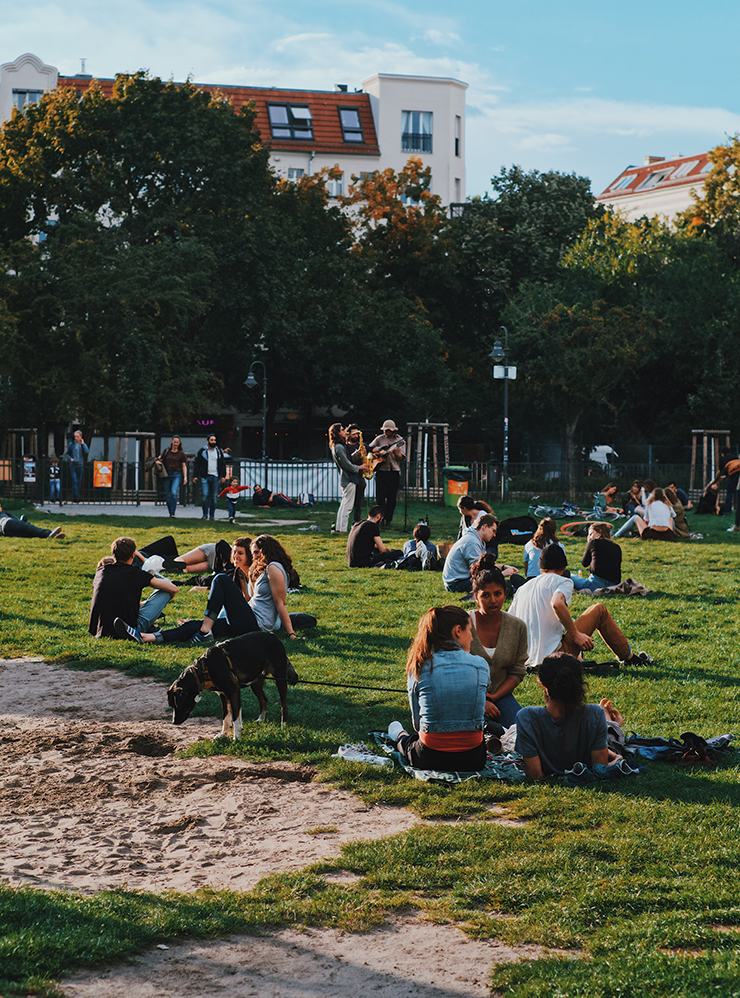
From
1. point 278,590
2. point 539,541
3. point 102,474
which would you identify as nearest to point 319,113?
point 102,474

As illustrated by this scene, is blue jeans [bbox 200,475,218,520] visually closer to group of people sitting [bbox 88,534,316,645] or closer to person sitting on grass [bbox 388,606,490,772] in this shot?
group of people sitting [bbox 88,534,316,645]

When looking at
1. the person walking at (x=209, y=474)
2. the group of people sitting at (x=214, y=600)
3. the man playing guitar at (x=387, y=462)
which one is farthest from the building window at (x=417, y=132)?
the group of people sitting at (x=214, y=600)

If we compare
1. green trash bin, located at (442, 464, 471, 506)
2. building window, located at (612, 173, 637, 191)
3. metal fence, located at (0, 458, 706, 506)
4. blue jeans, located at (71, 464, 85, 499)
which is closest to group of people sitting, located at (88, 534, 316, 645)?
metal fence, located at (0, 458, 706, 506)

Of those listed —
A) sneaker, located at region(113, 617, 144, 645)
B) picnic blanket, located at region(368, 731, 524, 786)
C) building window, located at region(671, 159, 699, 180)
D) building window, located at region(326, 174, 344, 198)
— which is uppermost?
building window, located at region(671, 159, 699, 180)

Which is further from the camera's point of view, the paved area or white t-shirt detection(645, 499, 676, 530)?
the paved area

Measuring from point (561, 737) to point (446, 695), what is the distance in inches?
30.6

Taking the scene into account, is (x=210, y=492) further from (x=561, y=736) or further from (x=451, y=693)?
(x=561, y=736)

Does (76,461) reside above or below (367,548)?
above

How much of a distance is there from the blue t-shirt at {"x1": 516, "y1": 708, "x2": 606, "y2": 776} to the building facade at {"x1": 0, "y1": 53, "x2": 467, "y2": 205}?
196 feet

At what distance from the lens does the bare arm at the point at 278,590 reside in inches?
424

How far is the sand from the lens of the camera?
14.0 ft

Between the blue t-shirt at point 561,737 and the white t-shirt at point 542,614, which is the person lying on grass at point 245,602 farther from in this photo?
the blue t-shirt at point 561,737

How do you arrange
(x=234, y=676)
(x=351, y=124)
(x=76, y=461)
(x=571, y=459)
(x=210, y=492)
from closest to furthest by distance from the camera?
(x=234, y=676)
(x=210, y=492)
(x=76, y=461)
(x=571, y=459)
(x=351, y=124)

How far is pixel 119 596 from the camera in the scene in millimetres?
11398
